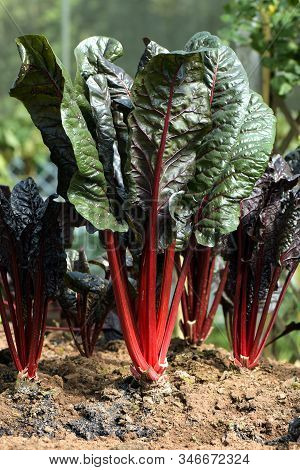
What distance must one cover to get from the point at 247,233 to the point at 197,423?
708 millimetres

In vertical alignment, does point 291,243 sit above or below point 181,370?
above

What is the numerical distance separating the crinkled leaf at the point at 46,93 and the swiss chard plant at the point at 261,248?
65cm

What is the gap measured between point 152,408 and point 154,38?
16.6ft

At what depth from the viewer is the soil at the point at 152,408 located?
185 cm

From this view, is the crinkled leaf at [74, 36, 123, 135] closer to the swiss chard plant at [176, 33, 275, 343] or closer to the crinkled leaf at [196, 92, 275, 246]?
the swiss chard plant at [176, 33, 275, 343]

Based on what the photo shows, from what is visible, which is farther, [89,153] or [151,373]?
[151,373]

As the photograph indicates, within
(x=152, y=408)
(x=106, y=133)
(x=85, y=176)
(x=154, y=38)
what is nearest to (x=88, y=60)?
(x=106, y=133)

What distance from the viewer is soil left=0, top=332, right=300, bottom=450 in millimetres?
1846

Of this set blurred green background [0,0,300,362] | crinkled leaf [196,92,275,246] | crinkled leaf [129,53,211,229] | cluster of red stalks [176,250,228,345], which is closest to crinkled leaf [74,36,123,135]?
crinkled leaf [129,53,211,229]

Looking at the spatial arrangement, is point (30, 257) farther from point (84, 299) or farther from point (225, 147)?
point (225, 147)

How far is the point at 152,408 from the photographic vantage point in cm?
202
